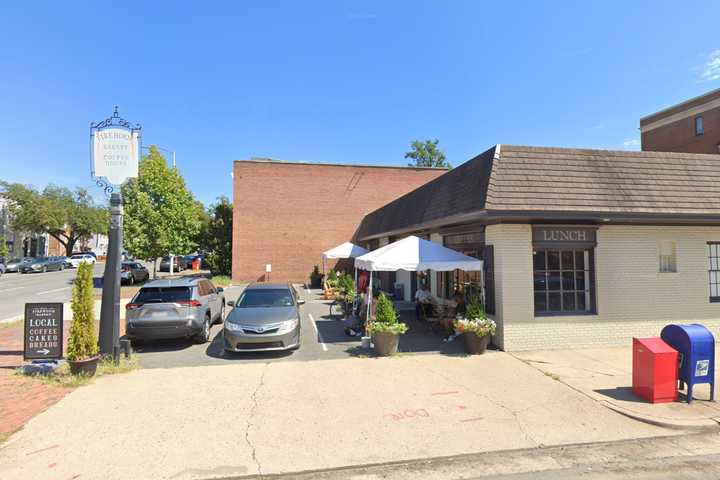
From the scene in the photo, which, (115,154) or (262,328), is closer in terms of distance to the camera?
(262,328)

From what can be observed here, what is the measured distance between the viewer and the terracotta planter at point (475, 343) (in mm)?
8547

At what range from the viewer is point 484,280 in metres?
9.47

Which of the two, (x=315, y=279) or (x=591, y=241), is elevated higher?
(x=591, y=241)

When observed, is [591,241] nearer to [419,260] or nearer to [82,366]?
[419,260]

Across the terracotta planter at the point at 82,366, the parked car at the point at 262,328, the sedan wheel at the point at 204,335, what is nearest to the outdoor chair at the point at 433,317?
the parked car at the point at 262,328

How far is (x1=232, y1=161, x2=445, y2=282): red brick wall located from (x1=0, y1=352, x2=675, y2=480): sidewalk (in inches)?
763

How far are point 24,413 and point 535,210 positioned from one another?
31.9ft

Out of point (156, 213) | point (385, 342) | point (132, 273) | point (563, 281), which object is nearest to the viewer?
point (385, 342)

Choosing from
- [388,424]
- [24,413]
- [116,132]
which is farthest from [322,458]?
[116,132]

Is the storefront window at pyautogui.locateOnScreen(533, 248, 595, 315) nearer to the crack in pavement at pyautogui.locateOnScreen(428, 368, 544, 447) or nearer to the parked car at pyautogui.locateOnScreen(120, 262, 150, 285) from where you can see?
the crack in pavement at pyautogui.locateOnScreen(428, 368, 544, 447)

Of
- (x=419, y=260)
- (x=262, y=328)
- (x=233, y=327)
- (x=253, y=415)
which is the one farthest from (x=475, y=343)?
(x=233, y=327)

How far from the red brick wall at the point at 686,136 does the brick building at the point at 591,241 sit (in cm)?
2226

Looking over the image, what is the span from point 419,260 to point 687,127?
31180 millimetres

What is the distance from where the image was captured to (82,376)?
707 cm
